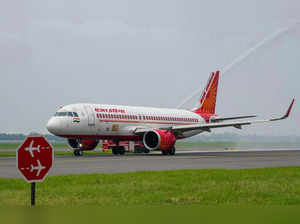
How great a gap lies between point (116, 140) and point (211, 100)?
1489cm

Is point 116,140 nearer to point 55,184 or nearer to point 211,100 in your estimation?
point 211,100

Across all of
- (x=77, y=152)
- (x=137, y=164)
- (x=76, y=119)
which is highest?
(x=76, y=119)

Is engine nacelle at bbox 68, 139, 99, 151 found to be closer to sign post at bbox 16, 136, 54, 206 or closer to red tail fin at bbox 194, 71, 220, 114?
red tail fin at bbox 194, 71, 220, 114

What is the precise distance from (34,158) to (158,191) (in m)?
4.44

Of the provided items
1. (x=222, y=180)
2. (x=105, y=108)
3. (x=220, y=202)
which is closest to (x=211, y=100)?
(x=105, y=108)

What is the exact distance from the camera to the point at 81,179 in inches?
558

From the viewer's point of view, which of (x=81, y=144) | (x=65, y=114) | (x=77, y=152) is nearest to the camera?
(x=65, y=114)

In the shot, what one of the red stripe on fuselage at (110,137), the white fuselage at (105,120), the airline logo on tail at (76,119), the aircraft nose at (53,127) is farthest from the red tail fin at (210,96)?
the aircraft nose at (53,127)

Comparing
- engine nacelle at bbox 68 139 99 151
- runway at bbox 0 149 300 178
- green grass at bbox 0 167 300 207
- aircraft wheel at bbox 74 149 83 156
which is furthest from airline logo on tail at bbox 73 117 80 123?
green grass at bbox 0 167 300 207

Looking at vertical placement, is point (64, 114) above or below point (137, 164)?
above

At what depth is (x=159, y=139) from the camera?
35438 mm

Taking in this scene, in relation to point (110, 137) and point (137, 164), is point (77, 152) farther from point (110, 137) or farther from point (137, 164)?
point (137, 164)

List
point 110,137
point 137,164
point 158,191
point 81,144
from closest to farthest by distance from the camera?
point 158,191 → point 137,164 → point 81,144 → point 110,137

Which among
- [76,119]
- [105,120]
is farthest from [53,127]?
[105,120]
